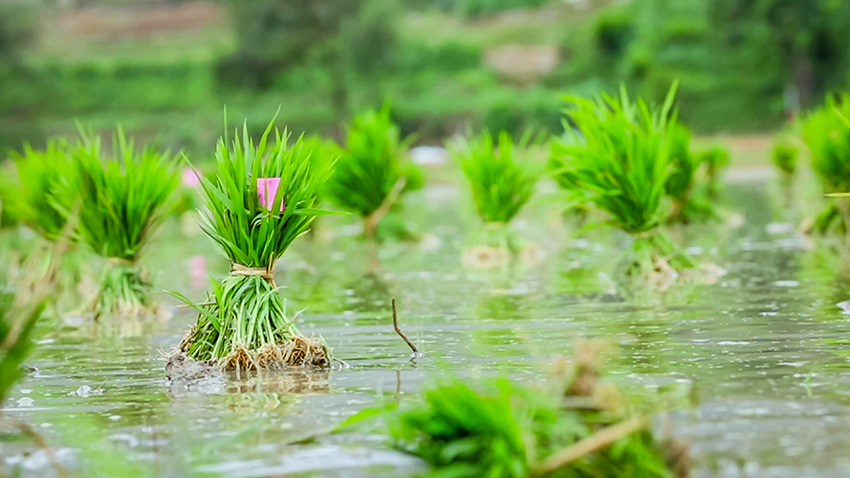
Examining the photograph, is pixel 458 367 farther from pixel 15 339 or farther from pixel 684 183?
pixel 684 183

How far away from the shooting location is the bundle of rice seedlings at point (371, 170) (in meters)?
13.7

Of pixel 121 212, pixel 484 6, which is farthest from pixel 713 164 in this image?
pixel 484 6

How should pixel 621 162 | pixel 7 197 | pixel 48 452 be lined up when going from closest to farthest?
1. pixel 48 452
2. pixel 621 162
3. pixel 7 197

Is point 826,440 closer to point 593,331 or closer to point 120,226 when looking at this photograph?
point 593,331

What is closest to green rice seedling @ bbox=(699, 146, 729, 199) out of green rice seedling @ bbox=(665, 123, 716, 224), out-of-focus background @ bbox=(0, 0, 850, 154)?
green rice seedling @ bbox=(665, 123, 716, 224)

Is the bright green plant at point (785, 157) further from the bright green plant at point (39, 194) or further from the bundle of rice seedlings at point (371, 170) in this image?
the bright green plant at point (39, 194)

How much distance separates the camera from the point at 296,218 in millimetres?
6465

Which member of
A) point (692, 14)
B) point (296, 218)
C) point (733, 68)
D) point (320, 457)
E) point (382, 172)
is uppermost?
point (692, 14)

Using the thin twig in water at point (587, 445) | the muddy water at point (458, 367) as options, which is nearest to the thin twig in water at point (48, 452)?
the muddy water at point (458, 367)

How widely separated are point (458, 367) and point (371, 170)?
8.12 meters

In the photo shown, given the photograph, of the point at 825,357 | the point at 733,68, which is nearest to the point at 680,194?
the point at 825,357

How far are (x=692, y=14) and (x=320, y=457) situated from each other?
6513 cm

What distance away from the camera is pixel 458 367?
6.05 meters

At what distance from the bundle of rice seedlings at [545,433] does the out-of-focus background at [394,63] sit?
38847 mm
